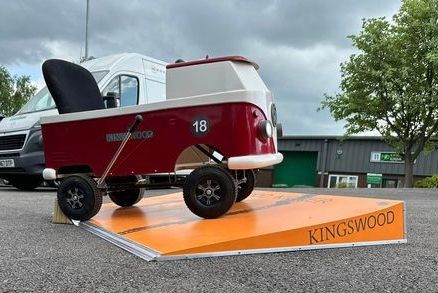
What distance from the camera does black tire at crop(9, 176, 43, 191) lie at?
11.8 m

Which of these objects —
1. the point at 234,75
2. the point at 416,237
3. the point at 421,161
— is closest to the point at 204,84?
the point at 234,75

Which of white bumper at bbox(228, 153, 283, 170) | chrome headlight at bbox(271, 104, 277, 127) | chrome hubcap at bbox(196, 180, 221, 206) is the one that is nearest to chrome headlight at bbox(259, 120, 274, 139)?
white bumper at bbox(228, 153, 283, 170)

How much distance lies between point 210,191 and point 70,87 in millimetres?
2161

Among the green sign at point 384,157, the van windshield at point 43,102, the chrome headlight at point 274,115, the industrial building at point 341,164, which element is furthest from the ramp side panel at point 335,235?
the green sign at point 384,157

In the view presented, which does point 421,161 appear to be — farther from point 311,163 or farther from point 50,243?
point 50,243

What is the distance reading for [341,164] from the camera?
117ft

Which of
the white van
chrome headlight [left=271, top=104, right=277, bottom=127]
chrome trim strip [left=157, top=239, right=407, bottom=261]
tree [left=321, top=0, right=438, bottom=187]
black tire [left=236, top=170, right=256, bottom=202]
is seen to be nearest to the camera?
chrome trim strip [left=157, top=239, right=407, bottom=261]

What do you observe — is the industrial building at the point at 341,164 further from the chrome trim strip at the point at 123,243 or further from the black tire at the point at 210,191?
the chrome trim strip at the point at 123,243

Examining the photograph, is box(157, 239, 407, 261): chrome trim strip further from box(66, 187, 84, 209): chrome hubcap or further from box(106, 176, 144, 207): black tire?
box(106, 176, 144, 207): black tire

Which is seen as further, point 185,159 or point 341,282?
point 185,159

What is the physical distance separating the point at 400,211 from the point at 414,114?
1857 centimetres

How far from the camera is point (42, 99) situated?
11453 millimetres

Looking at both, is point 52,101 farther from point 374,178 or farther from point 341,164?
point 341,164

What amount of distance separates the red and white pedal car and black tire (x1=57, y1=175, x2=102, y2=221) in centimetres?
1
